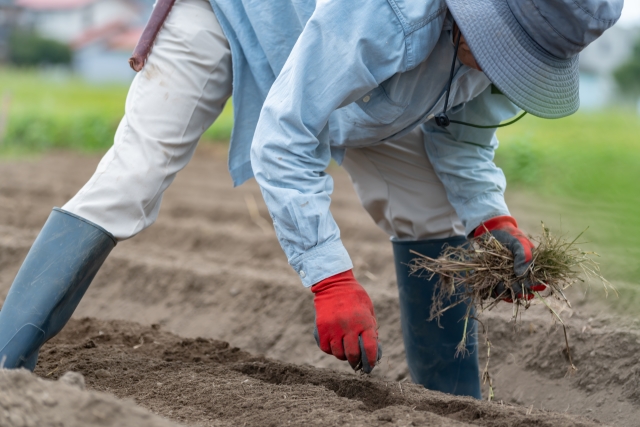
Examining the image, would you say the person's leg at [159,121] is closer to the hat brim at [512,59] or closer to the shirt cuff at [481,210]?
the hat brim at [512,59]

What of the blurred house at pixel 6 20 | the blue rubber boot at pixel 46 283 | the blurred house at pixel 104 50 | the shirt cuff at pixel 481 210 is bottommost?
the blurred house at pixel 104 50

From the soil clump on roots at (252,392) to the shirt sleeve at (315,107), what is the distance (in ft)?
1.19

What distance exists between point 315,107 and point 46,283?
902 mm

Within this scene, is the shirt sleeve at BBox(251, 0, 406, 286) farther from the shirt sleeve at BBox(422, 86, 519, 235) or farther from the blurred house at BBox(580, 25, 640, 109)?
the blurred house at BBox(580, 25, 640, 109)

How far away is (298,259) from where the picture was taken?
1.91m

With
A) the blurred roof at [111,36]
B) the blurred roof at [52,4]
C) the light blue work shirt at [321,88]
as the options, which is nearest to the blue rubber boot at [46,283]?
the light blue work shirt at [321,88]

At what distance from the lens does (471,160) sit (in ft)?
8.25

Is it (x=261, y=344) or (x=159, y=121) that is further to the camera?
(x=261, y=344)

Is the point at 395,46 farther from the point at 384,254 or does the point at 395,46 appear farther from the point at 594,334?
the point at 384,254

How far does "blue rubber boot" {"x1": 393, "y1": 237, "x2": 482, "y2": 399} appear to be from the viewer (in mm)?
2576

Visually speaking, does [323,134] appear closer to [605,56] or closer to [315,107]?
[315,107]

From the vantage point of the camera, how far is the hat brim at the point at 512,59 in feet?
5.86

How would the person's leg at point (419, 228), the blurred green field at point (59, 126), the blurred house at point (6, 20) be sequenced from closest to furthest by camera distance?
the person's leg at point (419, 228) → the blurred green field at point (59, 126) → the blurred house at point (6, 20)

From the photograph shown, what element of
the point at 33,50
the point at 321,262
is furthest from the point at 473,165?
the point at 33,50
